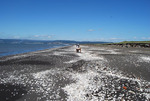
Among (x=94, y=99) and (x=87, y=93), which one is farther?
(x=87, y=93)

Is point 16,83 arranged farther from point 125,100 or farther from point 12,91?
point 125,100

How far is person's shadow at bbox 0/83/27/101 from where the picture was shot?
761 centimetres

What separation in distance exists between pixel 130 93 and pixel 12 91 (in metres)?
9.50

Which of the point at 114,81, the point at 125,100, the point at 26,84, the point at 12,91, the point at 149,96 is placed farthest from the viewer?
the point at 114,81

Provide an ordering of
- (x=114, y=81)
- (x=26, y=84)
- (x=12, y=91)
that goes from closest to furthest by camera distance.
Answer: (x=12, y=91) → (x=26, y=84) → (x=114, y=81)

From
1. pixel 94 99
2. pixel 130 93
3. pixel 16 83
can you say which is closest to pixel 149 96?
pixel 130 93

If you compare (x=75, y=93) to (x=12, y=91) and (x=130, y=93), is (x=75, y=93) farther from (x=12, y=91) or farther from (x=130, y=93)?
(x=12, y=91)

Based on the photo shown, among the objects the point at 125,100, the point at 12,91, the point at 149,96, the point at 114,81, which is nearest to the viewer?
the point at 125,100

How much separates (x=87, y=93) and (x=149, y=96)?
181 inches

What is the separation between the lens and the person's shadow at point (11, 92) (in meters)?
7.61

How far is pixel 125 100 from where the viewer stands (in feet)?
23.9

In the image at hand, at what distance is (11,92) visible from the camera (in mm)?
8414

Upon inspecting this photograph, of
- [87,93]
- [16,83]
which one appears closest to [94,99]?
[87,93]

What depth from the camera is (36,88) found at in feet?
29.9
